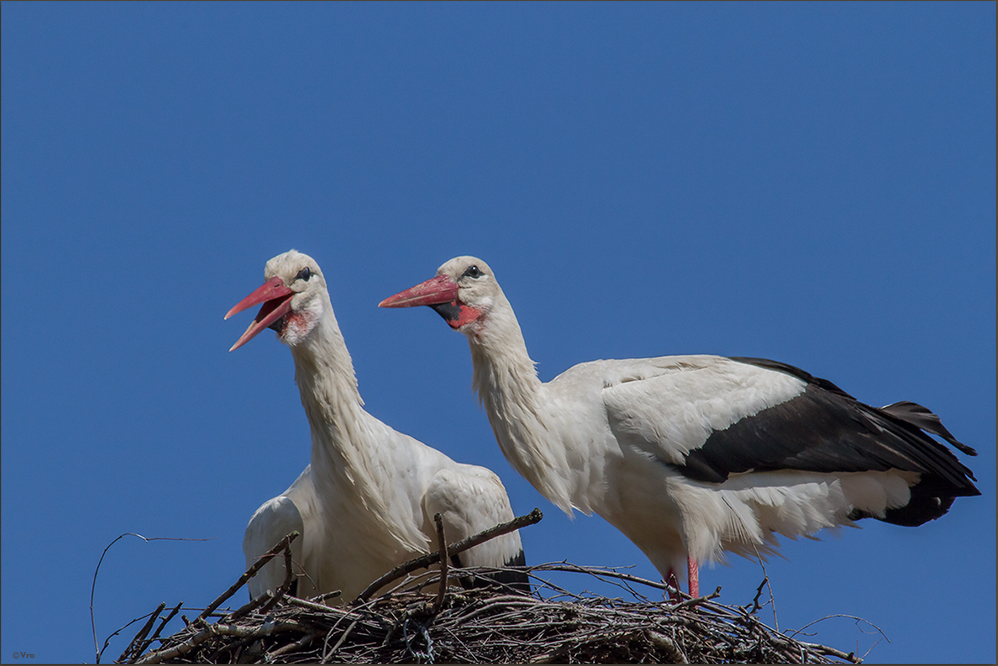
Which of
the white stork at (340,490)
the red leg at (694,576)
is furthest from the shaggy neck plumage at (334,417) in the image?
the red leg at (694,576)

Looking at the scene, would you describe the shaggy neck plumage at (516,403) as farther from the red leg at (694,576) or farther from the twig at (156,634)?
the twig at (156,634)

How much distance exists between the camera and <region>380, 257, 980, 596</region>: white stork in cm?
538

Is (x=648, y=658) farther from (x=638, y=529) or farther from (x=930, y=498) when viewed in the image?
(x=930, y=498)

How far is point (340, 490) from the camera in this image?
497cm

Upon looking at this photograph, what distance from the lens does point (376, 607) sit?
4297 millimetres

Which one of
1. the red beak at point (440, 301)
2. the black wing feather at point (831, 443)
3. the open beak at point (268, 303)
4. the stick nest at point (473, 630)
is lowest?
the stick nest at point (473, 630)

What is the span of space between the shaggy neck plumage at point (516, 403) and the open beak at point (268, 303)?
1.01 m

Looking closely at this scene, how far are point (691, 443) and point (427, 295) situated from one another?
4.74ft

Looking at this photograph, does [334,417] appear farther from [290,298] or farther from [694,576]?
[694,576]

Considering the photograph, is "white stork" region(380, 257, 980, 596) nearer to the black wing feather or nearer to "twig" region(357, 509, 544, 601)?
the black wing feather

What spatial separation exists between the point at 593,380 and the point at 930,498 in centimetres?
195

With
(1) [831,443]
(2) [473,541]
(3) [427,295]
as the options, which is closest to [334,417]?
(3) [427,295]

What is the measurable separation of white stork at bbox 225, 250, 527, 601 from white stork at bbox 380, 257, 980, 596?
18.8 inches

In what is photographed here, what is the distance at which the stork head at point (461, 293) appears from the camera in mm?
5402
